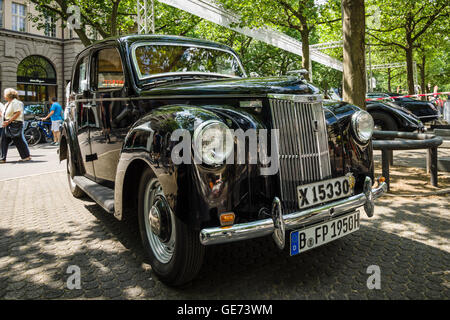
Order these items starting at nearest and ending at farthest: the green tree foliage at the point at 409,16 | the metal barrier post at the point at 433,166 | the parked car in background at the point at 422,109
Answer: the metal barrier post at the point at 433,166
the parked car in background at the point at 422,109
the green tree foliage at the point at 409,16

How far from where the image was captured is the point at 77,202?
17.3 feet

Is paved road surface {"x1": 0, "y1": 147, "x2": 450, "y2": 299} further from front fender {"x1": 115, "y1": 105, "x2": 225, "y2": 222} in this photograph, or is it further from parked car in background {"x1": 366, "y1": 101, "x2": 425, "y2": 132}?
parked car in background {"x1": 366, "y1": 101, "x2": 425, "y2": 132}

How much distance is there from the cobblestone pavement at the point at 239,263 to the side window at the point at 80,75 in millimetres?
1693

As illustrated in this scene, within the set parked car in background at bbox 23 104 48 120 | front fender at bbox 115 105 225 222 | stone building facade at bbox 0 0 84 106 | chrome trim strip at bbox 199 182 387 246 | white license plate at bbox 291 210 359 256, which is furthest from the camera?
stone building facade at bbox 0 0 84 106

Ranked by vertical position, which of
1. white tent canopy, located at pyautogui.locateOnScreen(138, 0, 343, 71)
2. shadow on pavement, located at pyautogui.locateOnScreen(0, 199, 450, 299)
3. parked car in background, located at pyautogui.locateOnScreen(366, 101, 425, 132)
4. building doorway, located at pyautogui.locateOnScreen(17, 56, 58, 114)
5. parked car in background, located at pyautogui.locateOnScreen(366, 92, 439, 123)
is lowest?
shadow on pavement, located at pyautogui.locateOnScreen(0, 199, 450, 299)

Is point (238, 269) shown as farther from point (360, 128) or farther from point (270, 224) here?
point (360, 128)

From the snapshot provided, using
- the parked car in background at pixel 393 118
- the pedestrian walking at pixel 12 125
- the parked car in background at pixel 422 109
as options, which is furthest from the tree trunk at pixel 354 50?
the parked car in background at pixel 422 109

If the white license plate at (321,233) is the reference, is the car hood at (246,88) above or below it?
above

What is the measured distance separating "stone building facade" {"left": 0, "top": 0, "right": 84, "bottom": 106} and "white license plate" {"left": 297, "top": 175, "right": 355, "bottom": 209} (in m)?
24.5

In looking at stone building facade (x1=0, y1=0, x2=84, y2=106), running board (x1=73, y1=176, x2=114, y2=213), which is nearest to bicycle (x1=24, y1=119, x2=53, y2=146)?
stone building facade (x1=0, y1=0, x2=84, y2=106)

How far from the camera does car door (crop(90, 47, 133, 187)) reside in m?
3.64

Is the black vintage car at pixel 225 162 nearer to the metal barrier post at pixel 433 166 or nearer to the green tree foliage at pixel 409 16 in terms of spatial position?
the metal barrier post at pixel 433 166

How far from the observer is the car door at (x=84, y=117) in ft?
14.4
